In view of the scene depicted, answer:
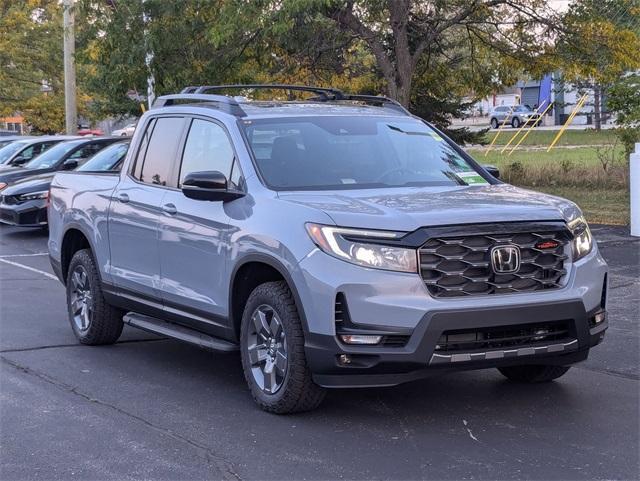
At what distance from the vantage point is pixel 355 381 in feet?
18.9

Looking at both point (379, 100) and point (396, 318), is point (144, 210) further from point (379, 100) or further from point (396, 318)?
point (396, 318)

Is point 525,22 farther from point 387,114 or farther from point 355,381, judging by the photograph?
point 355,381

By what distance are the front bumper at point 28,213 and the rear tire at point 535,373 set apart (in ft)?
36.7

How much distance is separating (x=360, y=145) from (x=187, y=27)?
43.2ft

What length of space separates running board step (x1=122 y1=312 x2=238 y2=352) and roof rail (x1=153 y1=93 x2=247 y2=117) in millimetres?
1533

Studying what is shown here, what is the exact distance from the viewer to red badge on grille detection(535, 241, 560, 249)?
19.4ft

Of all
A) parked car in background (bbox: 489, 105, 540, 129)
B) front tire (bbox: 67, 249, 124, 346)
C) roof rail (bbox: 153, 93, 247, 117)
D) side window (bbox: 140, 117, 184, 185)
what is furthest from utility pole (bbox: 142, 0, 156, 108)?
parked car in background (bbox: 489, 105, 540, 129)

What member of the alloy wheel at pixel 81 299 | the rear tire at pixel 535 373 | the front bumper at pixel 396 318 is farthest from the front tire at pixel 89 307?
the rear tire at pixel 535 373

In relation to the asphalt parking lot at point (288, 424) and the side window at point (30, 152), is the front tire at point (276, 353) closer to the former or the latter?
the asphalt parking lot at point (288, 424)

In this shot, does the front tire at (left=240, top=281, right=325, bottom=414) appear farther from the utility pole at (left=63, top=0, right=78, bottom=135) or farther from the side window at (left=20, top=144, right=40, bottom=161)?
the utility pole at (left=63, top=0, right=78, bottom=135)

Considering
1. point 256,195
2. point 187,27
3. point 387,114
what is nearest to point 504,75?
point 187,27

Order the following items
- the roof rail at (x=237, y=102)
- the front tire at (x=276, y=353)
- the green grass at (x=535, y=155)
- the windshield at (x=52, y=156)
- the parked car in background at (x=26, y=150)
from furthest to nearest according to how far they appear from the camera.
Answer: the green grass at (x=535, y=155), the parked car in background at (x=26, y=150), the windshield at (x=52, y=156), the roof rail at (x=237, y=102), the front tire at (x=276, y=353)

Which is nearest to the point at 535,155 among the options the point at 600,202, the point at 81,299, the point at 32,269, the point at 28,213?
the point at 600,202

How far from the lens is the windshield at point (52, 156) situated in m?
18.6
